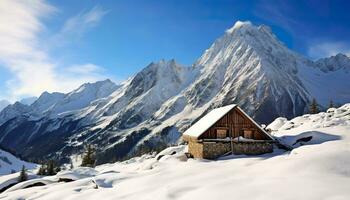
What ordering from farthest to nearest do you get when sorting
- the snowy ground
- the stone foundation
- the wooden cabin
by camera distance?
the wooden cabin, the stone foundation, the snowy ground

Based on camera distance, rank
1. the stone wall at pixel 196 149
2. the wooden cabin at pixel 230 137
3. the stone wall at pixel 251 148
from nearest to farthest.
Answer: the wooden cabin at pixel 230 137 → the stone wall at pixel 196 149 → the stone wall at pixel 251 148

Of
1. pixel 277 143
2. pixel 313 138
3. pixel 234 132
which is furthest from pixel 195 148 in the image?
pixel 313 138

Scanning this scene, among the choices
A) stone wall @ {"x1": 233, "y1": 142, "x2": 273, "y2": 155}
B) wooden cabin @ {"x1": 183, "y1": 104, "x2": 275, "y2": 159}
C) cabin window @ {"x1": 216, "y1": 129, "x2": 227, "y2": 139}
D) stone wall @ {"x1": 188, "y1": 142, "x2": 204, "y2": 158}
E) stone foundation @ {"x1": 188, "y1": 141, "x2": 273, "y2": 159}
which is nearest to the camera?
stone foundation @ {"x1": 188, "y1": 141, "x2": 273, "y2": 159}

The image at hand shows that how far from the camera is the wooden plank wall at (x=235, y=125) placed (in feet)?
168

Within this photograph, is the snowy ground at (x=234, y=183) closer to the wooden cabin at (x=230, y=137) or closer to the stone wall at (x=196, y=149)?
the stone wall at (x=196, y=149)

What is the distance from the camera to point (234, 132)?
5156cm

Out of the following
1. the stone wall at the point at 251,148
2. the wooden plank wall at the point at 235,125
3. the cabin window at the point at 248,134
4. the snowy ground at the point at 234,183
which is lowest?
the snowy ground at the point at 234,183

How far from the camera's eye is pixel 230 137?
51.0 meters

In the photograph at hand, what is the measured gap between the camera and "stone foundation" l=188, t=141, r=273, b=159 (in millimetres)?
49938

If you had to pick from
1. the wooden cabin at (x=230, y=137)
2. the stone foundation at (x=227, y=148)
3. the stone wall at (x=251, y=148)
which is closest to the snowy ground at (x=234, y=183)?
the stone foundation at (x=227, y=148)

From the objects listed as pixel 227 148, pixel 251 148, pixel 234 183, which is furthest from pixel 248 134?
pixel 234 183

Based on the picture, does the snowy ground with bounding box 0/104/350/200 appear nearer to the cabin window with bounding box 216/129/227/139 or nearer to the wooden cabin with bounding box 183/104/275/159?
the wooden cabin with bounding box 183/104/275/159

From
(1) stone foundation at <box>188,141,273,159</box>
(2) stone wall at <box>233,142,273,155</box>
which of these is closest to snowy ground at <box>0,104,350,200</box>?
(1) stone foundation at <box>188,141,273,159</box>

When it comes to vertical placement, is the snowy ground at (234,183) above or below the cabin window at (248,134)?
below
